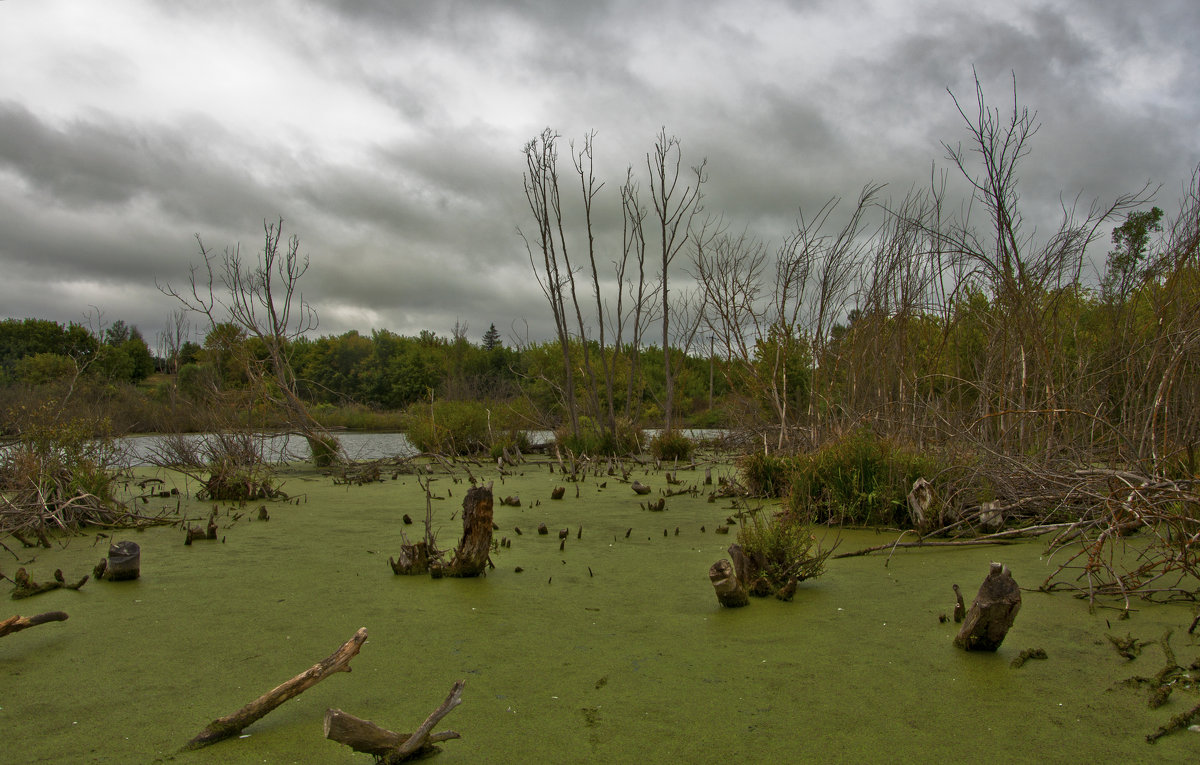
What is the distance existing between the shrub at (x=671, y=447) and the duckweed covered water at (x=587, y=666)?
789 centimetres

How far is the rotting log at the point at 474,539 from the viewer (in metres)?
4.20

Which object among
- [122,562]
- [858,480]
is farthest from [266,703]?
[858,480]

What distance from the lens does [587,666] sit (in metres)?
2.65

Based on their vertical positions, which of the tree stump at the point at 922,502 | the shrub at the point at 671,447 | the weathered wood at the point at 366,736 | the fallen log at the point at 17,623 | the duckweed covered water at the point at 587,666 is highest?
the shrub at the point at 671,447

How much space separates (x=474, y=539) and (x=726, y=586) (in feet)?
5.07

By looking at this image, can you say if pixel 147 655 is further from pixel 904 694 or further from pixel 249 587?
pixel 904 694

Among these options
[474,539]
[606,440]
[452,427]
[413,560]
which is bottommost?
[413,560]

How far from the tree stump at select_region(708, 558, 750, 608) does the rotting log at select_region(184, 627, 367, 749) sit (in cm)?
171

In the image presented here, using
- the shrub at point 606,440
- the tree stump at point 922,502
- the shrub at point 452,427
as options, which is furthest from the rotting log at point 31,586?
the shrub at point 452,427

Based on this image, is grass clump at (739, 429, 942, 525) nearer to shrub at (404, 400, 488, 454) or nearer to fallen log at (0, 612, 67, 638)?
fallen log at (0, 612, 67, 638)

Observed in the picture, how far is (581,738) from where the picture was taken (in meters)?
2.05

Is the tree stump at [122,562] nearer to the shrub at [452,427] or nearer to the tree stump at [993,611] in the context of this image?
the tree stump at [993,611]

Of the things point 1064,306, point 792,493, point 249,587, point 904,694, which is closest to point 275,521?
point 249,587

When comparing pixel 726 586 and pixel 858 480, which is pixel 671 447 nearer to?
pixel 858 480
